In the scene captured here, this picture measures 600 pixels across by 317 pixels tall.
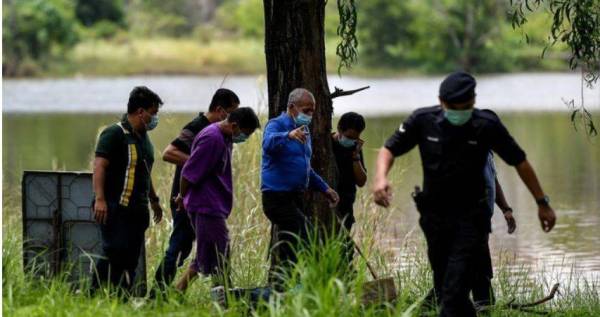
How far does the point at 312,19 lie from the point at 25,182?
217 centimetres

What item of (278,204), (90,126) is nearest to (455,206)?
(278,204)

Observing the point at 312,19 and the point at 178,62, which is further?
the point at 178,62

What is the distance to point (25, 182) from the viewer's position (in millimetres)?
9984

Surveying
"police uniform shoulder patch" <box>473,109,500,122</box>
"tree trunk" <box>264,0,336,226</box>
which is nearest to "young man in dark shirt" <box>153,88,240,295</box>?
"tree trunk" <box>264,0,336,226</box>

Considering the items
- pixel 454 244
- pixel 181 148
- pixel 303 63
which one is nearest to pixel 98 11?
pixel 303 63

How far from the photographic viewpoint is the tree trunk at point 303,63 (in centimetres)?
1048

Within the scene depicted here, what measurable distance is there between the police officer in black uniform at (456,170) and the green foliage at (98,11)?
69.8 meters

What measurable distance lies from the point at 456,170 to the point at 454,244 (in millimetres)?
398

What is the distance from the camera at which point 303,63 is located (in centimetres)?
1050

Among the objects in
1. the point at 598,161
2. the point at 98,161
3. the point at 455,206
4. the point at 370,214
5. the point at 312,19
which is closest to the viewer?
the point at 455,206

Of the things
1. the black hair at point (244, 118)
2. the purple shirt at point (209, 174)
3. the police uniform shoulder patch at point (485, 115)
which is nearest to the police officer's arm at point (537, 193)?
the police uniform shoulder patch at point (485, 115)

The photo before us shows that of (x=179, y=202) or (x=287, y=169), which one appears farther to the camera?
(x=179, y=202)

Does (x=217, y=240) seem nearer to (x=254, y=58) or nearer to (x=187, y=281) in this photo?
(x=187, y=281)

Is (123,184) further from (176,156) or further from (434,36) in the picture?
(434,36)
